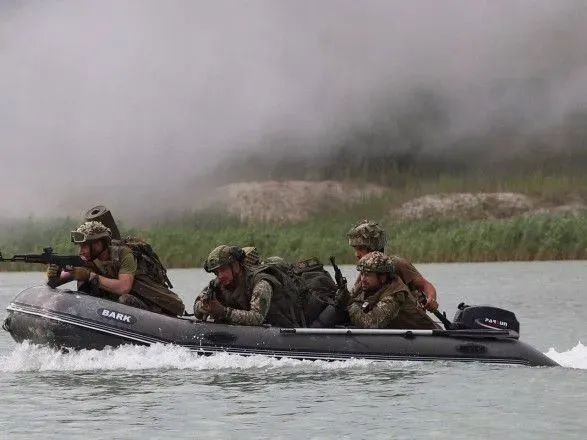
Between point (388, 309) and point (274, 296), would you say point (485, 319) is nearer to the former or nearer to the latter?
point (388, 309)

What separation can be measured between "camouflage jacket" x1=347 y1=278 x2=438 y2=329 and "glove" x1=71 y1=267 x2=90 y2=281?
335cm

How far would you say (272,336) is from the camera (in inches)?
727

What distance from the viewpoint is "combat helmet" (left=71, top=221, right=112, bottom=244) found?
1836cm

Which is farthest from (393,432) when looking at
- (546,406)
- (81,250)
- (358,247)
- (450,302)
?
(450,302)

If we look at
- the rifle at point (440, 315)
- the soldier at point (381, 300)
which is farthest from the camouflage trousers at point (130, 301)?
the rifle at point (440, 315)

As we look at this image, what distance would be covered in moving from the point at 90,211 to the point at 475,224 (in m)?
83.3

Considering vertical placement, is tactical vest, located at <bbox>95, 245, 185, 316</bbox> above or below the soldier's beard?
below

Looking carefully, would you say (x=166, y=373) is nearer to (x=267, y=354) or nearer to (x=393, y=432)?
(x=267, y=354)

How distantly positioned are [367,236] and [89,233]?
3.48m

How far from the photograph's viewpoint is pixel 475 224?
10088 centimetres

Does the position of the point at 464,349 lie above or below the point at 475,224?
below

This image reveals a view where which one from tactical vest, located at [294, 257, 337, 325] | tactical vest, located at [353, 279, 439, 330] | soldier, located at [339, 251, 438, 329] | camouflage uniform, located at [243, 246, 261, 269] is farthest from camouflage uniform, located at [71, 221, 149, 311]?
tactical vest, located at [353, 279, 439, 330]

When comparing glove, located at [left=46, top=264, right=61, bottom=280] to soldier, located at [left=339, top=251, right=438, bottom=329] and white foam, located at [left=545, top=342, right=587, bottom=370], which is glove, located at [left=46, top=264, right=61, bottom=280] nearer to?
soldier, located at [left=339, top=251, right=438, bottom=329]

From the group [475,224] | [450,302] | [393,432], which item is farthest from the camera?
[475,224]
